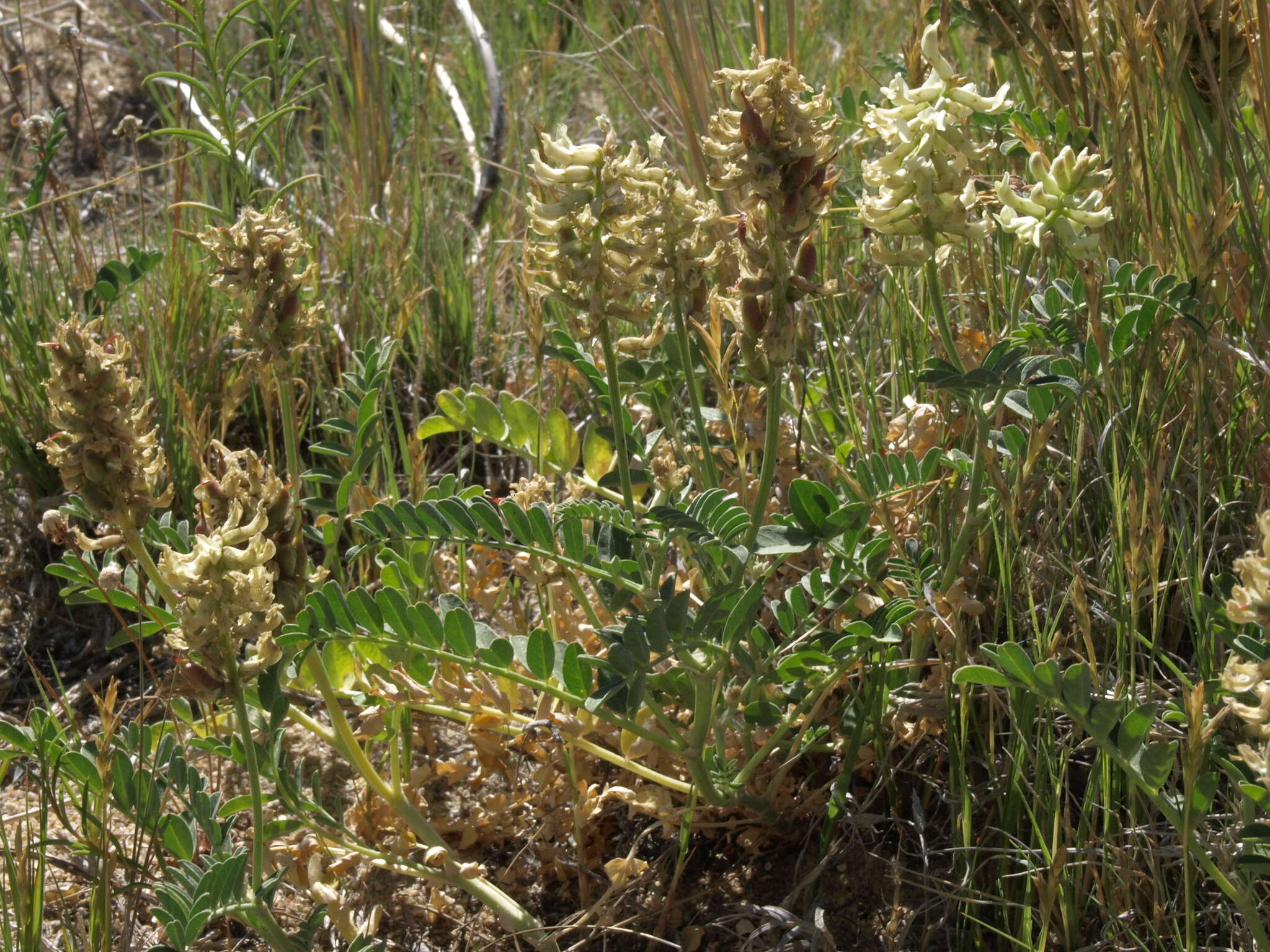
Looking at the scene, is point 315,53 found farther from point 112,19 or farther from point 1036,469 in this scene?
point 1036,469

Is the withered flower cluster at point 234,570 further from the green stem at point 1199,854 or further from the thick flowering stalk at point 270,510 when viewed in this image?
the green stem at point 1199,854

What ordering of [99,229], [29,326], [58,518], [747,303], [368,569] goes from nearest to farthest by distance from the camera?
1. [747,303]
2. [58,518]
3. [368,569]
4. [29,326]
5. [99,229]

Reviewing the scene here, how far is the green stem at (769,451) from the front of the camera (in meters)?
1.26

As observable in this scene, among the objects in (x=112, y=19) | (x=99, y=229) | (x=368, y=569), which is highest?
A: (x=112, y=19)

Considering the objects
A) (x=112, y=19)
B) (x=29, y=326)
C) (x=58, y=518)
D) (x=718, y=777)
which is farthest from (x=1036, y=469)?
(x=112, y=19)

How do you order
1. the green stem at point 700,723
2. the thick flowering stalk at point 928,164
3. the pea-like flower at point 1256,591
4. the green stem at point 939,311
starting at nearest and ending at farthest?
the pea-like flower at point 1256,591 < the thick flowering stalk at point 928,164 < the green stem at point 939,311 < the green stem at point 700,723

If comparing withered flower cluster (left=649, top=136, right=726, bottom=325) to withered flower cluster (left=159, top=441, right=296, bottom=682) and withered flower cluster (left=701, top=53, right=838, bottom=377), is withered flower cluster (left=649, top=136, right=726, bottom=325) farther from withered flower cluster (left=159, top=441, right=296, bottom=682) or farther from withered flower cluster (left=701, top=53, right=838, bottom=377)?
withered flower cluster (left=159, top=441, right=296, bottom=682)

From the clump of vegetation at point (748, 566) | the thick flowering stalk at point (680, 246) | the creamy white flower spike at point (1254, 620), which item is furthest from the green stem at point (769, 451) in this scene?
the creamy white flower spike at point (1254, 620)

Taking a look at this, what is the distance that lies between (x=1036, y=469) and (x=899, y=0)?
2.63 m

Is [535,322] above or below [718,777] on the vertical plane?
above

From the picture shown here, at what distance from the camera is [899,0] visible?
3.79 m

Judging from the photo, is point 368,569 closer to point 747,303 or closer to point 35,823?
point 35,823

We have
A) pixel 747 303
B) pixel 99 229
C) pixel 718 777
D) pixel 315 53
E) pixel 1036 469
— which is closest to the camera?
pixel 747 303

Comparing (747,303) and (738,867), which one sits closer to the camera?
(747,303)
